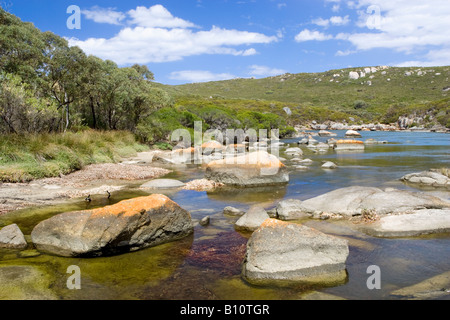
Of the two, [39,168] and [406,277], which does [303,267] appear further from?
[39,168]

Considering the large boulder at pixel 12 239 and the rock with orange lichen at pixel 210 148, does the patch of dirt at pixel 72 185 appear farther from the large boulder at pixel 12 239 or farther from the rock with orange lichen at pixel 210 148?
the rock with orange lichen at pixel 210 148

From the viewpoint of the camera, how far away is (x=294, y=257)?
21.7ft

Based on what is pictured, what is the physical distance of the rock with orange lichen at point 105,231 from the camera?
7.27m

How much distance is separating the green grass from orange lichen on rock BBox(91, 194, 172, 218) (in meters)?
8.11

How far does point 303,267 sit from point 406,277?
2108mm

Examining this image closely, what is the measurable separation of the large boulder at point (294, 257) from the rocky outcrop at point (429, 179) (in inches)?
454

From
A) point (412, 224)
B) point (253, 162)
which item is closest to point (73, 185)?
point (253, 162)

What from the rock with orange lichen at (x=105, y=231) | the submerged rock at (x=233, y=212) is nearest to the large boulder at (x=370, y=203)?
the submerged rock at (x=233, y=212)

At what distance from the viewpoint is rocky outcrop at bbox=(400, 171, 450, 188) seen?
15376 mm

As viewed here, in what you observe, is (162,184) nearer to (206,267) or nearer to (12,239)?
(12,239)

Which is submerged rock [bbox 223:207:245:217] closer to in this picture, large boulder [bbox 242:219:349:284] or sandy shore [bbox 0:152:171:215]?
large boulder [bbox 242:219:349:284]

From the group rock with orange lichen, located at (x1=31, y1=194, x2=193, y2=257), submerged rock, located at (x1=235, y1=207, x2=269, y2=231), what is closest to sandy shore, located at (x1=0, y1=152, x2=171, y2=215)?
rock with orange lichen, located at (x1=31, y1=194, x2=193, y2=257)

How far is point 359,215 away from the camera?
1031 cm
